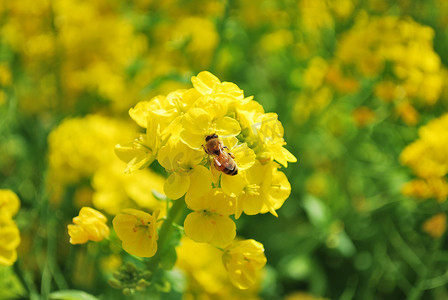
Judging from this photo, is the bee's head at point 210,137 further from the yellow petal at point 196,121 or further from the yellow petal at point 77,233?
the yellow petal at point 77,233

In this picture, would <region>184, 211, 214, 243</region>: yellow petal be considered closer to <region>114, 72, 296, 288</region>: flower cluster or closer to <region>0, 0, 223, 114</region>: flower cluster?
<region>114, 72, 296, 288</region>: flower cluster

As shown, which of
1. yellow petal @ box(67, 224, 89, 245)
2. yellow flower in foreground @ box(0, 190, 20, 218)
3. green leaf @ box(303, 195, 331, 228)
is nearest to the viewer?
yellow petal @ box(67, 224, 89, 245)

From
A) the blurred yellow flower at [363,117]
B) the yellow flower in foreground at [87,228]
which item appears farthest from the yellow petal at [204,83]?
the blurred yellow flower at [363,117]

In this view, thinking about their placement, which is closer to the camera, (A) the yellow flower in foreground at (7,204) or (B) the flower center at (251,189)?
(B) the flower center at (251,189)

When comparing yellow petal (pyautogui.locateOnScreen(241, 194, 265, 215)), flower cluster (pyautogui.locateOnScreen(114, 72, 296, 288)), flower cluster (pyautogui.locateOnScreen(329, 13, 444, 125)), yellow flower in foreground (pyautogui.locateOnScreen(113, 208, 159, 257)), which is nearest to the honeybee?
flower cluster (pyautogui.locateOnScreen(114, 72, 296, 288))

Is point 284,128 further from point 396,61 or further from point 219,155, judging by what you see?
point 219,155

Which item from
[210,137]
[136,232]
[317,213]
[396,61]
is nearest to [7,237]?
[136,232]

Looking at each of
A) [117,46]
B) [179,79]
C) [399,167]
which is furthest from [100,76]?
[399,167]

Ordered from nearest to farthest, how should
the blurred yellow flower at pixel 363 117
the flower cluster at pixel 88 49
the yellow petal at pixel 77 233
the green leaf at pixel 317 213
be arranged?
1. the yellow petal at pixel 77 233
2. the green leaf at pixel 317 213
3. the blurred yellow flower at pixel 363 117
4. the flower cluster at pixel 88 49
